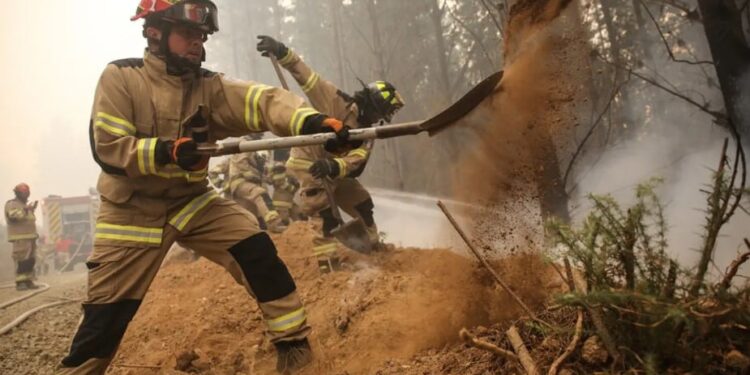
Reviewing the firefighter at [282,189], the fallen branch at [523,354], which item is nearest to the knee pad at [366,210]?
the firefighter at [282,189]

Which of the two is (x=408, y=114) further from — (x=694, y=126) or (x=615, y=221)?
(x=615, y=221)

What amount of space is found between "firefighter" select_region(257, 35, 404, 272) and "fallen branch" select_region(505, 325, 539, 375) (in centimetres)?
331

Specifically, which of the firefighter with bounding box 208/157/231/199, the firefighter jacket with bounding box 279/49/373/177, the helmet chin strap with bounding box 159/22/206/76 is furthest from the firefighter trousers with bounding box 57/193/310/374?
the firefighter with bounding box 208/157/231/199

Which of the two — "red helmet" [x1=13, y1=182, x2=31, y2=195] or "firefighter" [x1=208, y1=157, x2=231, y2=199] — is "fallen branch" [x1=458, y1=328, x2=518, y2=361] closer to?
"firefighter" [x1=208, y1=157, x2=231, y2=199]

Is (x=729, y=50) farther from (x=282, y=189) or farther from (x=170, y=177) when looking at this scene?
(x=282, y=189)

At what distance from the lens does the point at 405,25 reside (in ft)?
57.2

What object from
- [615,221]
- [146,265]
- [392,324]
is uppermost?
[615,221]

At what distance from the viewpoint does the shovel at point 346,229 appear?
5262mm

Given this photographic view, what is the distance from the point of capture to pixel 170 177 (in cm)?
290

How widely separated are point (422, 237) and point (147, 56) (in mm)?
6522

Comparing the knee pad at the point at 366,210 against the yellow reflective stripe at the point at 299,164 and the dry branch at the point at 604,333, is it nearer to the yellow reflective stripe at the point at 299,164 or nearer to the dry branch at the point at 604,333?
the yellow reflective stripe at the point at 299,164

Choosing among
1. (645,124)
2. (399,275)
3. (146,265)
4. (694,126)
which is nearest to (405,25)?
(645,124)

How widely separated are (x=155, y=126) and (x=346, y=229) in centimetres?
268

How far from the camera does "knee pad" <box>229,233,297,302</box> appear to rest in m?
2.96
